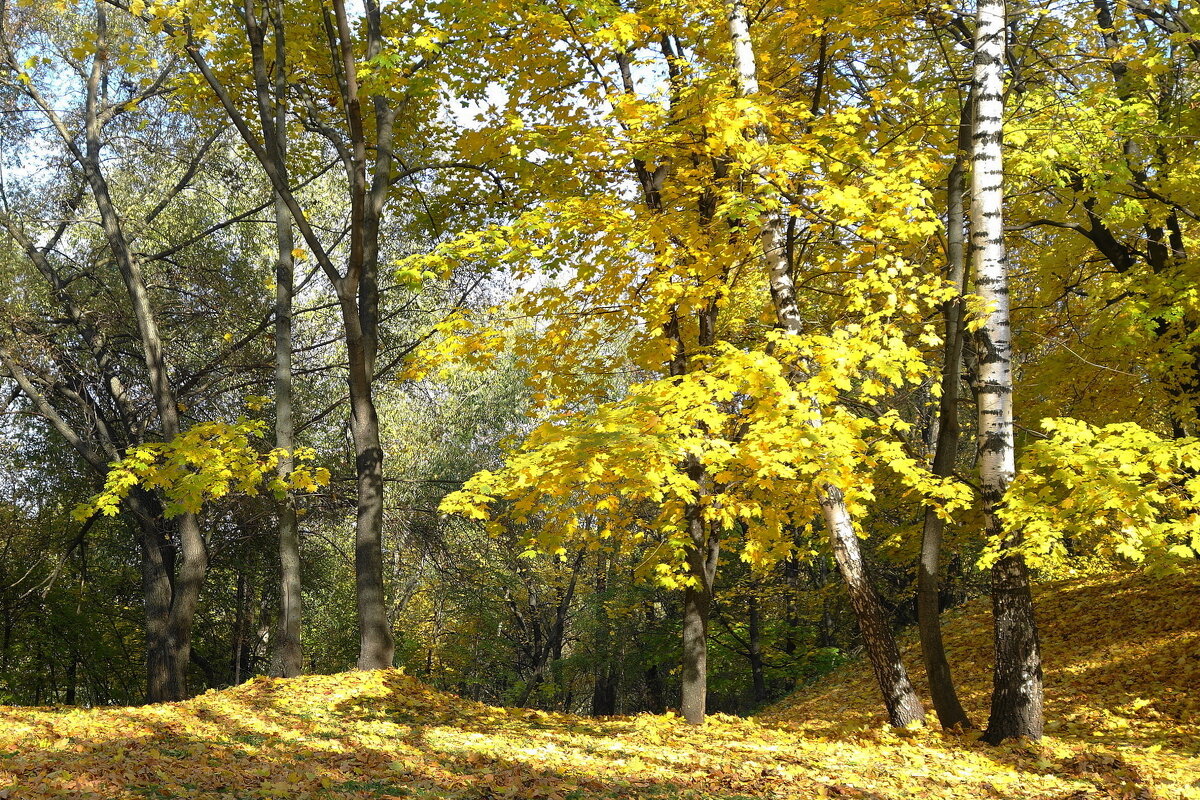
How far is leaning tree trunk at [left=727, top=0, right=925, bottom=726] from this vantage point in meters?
7.55

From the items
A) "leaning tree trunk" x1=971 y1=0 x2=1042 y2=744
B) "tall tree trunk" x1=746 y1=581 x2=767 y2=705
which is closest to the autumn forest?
"leaning tree trunk" x1=971 y1=0 x2=1042 y2=744

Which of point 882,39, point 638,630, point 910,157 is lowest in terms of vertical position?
point 638,630

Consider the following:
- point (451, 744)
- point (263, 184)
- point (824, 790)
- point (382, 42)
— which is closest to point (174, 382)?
point (263, 184)

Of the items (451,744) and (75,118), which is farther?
(75,118)

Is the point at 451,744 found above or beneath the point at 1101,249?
beneath

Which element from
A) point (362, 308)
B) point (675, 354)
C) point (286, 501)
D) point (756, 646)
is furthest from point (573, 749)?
point (756, 646)

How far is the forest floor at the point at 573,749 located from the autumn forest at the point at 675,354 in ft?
0.18

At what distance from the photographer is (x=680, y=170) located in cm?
806

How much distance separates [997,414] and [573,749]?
4049mm

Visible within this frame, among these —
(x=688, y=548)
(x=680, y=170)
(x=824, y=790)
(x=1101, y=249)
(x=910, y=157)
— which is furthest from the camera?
(x=1101, y=249)

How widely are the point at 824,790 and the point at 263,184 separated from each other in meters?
14.5

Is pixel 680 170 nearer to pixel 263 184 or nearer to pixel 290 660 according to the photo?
pixel 290 660

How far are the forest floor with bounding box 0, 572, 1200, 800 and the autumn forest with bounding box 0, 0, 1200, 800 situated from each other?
6 cm

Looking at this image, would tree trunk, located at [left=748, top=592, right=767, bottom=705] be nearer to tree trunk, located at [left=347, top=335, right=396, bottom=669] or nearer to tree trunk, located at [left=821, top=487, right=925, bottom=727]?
tree trunk, located at [left=821, top=487, right=925, bottom=727]
